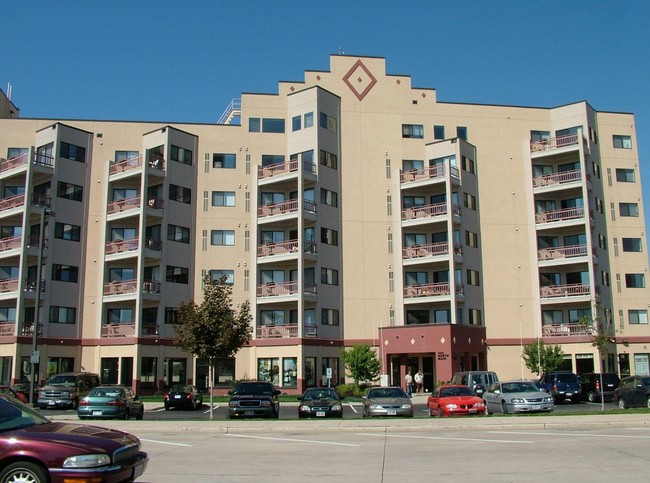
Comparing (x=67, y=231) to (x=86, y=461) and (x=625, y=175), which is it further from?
(x=86, y=461)

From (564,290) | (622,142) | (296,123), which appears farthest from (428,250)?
(622,142)

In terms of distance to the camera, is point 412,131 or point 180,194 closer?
point 180,194

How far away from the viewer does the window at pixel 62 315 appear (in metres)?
50.3

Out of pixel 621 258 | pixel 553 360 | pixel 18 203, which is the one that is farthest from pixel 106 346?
pixel 621 258

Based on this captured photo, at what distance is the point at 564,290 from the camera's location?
54.1 m

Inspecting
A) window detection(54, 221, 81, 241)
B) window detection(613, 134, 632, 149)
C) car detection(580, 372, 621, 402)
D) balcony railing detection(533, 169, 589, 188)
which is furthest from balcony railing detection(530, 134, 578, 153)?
window detection(54, 221, 81, 241)

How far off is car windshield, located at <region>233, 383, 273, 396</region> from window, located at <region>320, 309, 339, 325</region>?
75.6 feet

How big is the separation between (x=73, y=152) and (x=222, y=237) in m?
13.0

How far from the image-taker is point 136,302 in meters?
50.3

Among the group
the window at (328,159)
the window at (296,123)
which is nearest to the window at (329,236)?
the window at (328,159)

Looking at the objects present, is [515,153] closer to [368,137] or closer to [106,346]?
[368,137]

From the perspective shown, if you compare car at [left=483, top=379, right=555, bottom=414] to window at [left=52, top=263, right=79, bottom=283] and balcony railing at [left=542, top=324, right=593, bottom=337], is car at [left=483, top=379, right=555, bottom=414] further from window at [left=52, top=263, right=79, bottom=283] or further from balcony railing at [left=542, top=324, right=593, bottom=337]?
window at [left=52, top=263, right=79, bottom=283]

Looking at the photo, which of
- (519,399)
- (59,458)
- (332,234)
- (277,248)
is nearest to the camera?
(59,458)

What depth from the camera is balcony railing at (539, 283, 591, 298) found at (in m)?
Answer: 53.3
